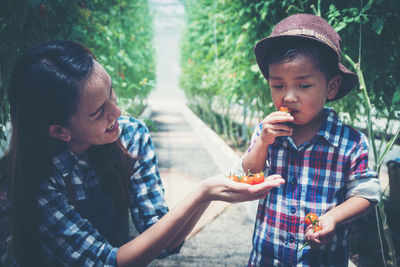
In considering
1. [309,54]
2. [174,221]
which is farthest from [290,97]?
[174,221]

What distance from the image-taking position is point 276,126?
4.13ft

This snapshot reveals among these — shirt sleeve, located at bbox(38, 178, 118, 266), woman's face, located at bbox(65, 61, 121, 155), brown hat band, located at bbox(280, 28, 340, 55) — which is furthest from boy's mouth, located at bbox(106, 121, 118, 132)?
brown hat band, located at bbox(280, 28, 340, 55)

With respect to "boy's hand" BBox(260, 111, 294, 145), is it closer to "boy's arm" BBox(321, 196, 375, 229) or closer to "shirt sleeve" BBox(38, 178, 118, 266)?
"boy's arm" BBox(321, 196, 375, 229)

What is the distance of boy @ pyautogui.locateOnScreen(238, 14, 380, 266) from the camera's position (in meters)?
1.23

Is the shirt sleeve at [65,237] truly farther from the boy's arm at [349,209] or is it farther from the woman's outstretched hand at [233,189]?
the boy's arm at [349,209]

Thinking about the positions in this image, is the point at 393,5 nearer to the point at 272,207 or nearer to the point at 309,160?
the point at 309,160

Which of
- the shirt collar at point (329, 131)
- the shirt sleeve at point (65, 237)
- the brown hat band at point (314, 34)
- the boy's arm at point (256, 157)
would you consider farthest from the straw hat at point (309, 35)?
the shirt sleeve at point (65, 237)

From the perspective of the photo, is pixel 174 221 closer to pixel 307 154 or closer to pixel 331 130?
pixel 307 154

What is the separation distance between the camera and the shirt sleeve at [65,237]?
45.0 inches

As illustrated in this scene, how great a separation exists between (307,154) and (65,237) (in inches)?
44.3

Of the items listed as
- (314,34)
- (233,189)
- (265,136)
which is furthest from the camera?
(265,136)

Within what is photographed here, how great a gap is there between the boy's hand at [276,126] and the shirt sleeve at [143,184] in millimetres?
567

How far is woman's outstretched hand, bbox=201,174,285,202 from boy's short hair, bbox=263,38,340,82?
536 millimetres

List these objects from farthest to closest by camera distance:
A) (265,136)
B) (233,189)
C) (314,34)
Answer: (265,136) < (314,34) < (233,189)
